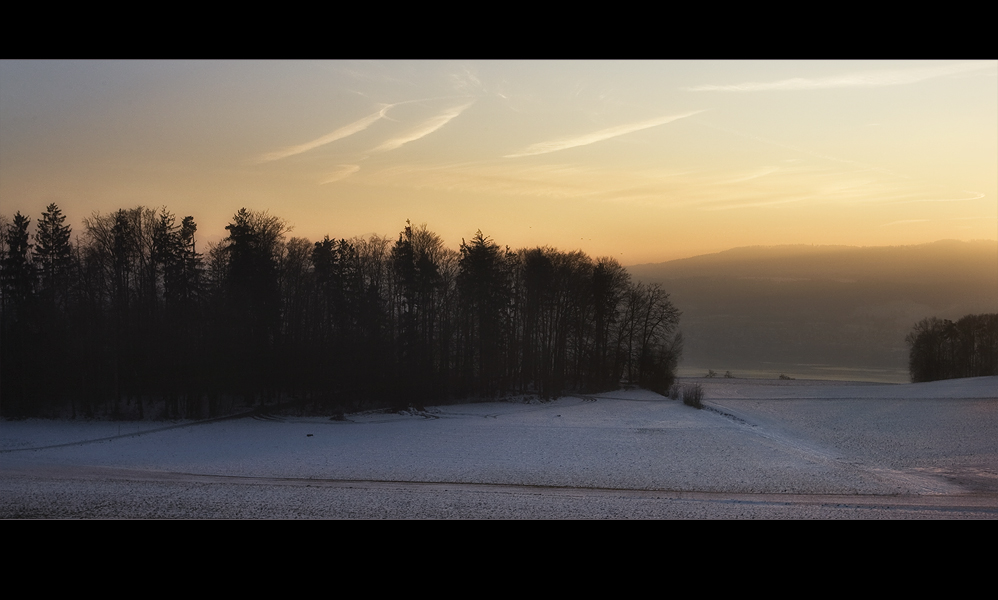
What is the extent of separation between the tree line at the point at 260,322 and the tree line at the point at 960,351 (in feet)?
121

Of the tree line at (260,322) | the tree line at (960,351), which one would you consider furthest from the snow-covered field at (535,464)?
the tree line at (960,351)

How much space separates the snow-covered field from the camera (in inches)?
624

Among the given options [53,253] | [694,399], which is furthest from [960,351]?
[53,253]

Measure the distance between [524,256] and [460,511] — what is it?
46.0m

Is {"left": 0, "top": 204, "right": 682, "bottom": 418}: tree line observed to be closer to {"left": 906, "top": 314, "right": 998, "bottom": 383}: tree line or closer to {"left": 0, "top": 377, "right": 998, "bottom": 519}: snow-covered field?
{"left": 0, "top": 377, "right": 998, "bottom": 519}: snow-covered field

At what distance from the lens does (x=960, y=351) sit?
7412cm

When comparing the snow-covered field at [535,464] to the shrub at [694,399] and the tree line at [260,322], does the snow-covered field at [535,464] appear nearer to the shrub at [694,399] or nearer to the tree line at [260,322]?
the shrub at [694,399]

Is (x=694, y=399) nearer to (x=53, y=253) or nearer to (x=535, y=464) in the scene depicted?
(x=535, y=464)

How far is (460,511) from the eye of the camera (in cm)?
1550

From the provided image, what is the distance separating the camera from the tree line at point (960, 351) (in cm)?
7344

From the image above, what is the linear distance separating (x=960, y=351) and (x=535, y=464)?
71506 millimetres

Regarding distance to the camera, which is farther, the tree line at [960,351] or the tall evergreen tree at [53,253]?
the tree line at [960,351]

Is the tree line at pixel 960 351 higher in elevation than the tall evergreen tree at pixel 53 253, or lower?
lower
